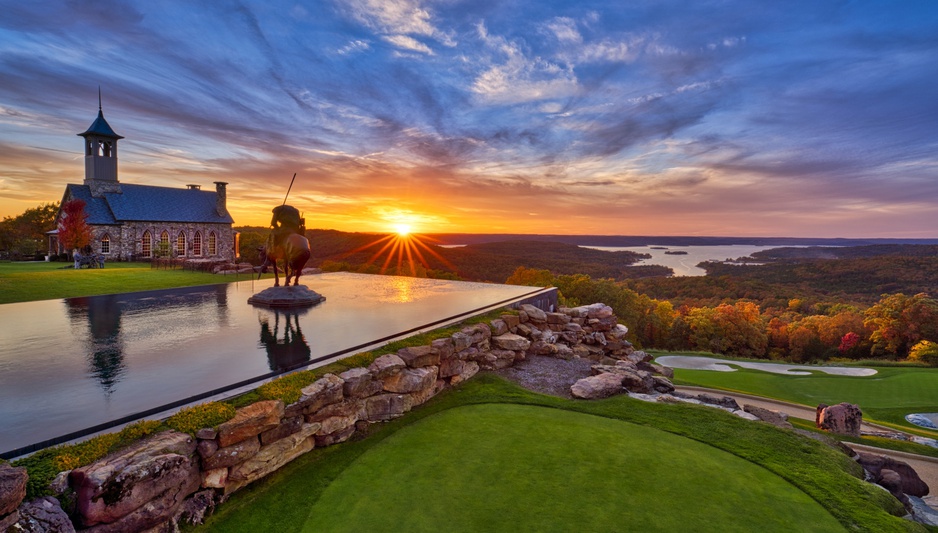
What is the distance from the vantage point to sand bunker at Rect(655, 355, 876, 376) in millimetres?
24000

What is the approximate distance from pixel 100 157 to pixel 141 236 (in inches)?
325

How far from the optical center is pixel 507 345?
34.2 feet

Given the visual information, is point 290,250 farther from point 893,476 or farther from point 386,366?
point 893,476

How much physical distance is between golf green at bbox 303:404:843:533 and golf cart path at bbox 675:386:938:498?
403cm

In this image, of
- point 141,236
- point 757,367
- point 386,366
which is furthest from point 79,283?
point 757,367

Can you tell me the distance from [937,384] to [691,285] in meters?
68.5

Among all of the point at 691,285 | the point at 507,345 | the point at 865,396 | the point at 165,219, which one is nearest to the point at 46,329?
the point at 507,345

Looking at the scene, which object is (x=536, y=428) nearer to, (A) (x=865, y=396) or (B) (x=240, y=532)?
(B) (x=240, y=532)

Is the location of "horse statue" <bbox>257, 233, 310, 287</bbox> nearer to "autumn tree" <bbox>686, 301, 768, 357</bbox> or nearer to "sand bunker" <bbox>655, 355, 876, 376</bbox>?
"sand bunker" <bbox>655, 355, 876, 376</bbox>

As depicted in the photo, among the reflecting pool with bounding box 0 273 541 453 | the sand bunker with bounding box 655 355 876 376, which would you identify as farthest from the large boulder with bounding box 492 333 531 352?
the sand bunker with bounding box 655 355 876 376

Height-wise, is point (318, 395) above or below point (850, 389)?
above

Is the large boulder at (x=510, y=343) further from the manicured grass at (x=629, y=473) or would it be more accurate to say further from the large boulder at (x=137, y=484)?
the large boulder at (x=137, y=484)

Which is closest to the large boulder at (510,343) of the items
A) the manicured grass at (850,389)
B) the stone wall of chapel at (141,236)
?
the manicured grass at (850,389)

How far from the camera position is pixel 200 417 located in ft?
15.0
